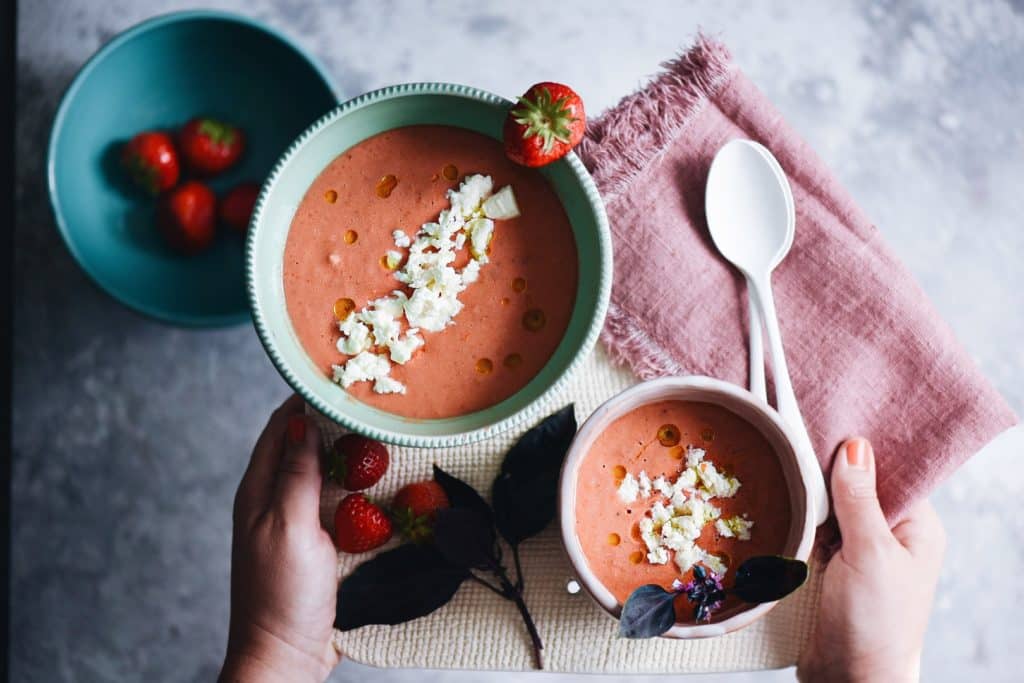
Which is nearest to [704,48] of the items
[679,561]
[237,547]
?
[679,561]

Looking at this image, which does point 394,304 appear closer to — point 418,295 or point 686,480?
point 418,295

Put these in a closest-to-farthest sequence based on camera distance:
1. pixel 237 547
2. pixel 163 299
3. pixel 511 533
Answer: pixel 511 533 < pixel 237 547 < pixel 163 299

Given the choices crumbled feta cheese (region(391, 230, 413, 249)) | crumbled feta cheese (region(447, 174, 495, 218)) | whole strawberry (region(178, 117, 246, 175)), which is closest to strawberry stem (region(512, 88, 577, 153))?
crumbled feta cheese (region(447, 174, 495, 218))

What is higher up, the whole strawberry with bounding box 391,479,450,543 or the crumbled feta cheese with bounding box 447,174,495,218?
the crumbled feta cheese with bounding box 447,174,495,218

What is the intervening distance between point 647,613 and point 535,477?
0.86 ft

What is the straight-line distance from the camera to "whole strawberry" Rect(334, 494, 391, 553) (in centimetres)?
130

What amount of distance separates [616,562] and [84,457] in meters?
1.21

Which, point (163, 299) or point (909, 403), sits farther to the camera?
point (163, 299)

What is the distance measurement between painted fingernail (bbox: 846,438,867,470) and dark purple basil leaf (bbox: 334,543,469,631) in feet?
2.02

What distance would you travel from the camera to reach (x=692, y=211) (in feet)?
4.46

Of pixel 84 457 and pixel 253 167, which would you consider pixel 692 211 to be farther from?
pixel 84 457

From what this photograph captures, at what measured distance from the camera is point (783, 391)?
4.31ft

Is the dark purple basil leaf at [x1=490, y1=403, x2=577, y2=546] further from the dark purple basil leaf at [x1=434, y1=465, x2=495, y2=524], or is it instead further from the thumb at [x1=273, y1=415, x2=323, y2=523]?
the thumb at [x1=273, y1=415, x2=323, y2=523]

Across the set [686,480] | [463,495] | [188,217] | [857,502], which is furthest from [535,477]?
[188,217]
